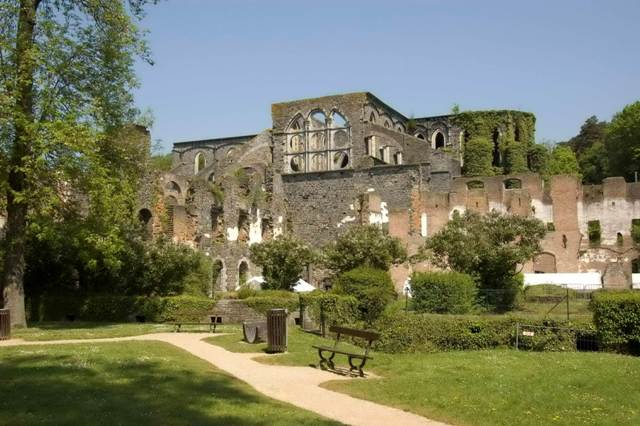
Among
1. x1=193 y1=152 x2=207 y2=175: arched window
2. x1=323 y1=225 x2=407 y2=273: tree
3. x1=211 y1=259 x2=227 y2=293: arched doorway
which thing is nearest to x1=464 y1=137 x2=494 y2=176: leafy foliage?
x1=193 y1=152 x2=207 y2=175: arched window

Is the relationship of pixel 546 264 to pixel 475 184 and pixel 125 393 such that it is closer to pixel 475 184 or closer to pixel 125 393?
pixel 475 184

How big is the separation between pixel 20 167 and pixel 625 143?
53.0 m

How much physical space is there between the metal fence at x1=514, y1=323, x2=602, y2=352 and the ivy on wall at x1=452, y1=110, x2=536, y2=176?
131ft

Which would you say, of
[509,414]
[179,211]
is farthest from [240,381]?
[179,211]

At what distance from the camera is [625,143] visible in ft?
199

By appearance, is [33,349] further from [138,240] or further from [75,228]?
[138,240]

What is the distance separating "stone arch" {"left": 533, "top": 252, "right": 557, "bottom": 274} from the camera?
43.3 m

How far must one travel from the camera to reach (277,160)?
50.3 meters

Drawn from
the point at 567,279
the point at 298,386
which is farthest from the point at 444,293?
the point at 298,386

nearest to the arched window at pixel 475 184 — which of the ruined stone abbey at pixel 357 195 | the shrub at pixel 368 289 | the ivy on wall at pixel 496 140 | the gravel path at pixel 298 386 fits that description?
the ruined stone abbey at pixel 357 195

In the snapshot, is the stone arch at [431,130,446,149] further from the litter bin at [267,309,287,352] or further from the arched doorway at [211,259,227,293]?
the litter bin at [267,309,287,352]

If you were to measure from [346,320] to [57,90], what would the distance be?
10859 millimetres

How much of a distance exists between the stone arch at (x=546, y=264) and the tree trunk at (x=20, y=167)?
30928 millimetres

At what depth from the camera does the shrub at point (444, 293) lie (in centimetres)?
2503
